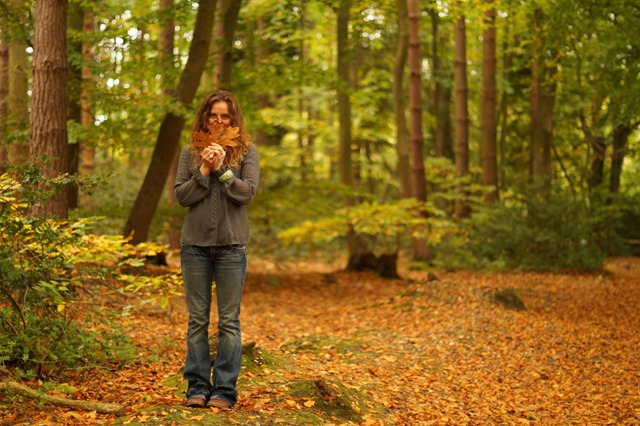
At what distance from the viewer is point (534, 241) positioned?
15.4 metres

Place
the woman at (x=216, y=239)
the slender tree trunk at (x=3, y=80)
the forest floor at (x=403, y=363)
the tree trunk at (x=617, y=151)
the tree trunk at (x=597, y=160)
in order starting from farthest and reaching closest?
the tree trunk at (x=597, y=160)
the tree trunk at (x=617, y=151)
the slender tree trunk at (x=3, y=80)
the forest floor at (x=403, y=363)
the woman at (x=216, y=239)

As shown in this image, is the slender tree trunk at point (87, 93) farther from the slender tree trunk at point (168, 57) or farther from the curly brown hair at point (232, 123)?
the curly brown hair at point (232, 123)

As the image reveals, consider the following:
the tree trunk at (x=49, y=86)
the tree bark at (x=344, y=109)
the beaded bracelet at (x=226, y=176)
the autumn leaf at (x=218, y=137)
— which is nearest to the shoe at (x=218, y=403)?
the beaded bracelet at (x=226, y=176)

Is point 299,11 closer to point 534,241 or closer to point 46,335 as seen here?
point 534,241

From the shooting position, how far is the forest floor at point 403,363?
17.3 ft

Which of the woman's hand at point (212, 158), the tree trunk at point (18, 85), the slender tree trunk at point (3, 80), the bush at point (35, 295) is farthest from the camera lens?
the slender tree trunk at point (3, 80)

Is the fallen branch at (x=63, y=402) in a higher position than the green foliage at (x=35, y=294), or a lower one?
lower

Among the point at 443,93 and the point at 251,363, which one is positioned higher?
the point at 443,93

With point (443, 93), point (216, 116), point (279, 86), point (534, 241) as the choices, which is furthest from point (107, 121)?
point (443, 93)

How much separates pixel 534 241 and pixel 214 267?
11772mm

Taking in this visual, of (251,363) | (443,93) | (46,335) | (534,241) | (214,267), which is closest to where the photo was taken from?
(214,267)

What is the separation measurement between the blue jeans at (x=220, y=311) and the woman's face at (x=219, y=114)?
2.80 ft

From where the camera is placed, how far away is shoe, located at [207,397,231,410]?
4801mm

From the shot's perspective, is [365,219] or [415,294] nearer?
[415,294]
